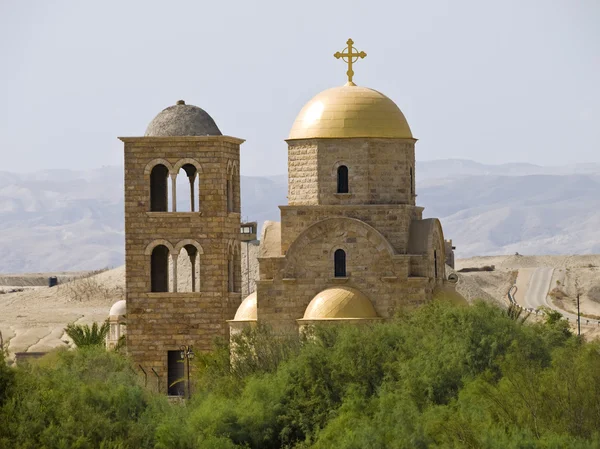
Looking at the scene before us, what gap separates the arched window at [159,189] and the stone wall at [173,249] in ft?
5.76

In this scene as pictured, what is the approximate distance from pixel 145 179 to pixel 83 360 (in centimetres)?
605

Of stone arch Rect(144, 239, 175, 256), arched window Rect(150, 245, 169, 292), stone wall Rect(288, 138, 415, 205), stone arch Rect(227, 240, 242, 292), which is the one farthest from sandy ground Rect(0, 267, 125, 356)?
stone wall Rect(288, 138, 415, 205)

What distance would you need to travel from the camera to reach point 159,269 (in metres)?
57.4

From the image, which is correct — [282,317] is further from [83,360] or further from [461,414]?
[461,414]

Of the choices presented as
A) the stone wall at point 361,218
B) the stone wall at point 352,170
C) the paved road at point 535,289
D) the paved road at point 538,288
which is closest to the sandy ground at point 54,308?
the paved road at point 535,289

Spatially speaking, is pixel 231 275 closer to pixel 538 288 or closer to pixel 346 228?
pixel 346 228

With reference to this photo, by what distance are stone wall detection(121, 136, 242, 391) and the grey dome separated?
3.50 feet

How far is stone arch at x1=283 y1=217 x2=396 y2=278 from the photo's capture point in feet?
166

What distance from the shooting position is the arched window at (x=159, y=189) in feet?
188

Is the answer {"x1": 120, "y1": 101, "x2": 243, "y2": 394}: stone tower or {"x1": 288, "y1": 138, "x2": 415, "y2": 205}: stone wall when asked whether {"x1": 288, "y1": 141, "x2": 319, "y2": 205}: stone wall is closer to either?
{"x1": 288, "y1": 138, "x2": 415, "y2": 205}: stone wall

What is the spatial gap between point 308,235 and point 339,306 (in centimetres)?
248

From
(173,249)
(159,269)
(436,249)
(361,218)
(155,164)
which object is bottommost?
(159,269)

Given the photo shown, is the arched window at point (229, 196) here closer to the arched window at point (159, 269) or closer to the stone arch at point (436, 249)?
the arched window at point (159, 269)

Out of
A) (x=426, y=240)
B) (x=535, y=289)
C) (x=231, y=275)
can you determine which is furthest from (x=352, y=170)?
(x=535, y=289)
